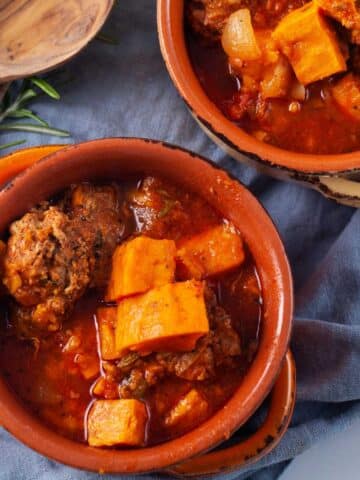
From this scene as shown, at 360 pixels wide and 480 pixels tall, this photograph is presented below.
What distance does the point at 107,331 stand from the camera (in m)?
2.39

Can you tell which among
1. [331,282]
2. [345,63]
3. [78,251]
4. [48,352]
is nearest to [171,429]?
[48,352]

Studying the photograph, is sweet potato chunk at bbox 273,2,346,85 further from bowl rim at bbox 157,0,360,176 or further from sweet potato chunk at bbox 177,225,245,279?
sweet potato chunk at bbox 177,225,245,279

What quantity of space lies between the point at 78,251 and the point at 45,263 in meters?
0.10

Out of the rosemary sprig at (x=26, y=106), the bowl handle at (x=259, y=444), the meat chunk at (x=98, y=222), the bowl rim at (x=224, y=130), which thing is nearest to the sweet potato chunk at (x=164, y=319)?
the meat chunk at (x=98, y=222)

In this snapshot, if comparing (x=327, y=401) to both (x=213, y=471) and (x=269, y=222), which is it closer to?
(x=213, y=471)

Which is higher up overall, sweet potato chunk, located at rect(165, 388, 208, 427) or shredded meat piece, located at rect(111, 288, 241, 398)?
shredded meat piece, located at rect(111, 288, 241, 398)

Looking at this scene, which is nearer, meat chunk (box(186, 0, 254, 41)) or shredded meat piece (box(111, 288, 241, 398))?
shredded meat piece (box(111, 288, 241, 398))

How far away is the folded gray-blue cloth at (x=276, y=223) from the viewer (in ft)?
9.20

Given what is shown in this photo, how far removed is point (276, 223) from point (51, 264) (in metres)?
0.92

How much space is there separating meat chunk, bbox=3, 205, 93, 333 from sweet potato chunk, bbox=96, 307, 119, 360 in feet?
0.33

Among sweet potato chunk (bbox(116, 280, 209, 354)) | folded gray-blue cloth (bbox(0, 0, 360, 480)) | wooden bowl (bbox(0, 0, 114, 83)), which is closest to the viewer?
sweet potato chunk (bbox(116, 280, 209, 354))

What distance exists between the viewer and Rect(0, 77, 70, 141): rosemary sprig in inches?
116

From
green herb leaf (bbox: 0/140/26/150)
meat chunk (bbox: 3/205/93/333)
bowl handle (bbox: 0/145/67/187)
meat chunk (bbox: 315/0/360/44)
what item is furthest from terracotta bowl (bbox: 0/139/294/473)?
meat chunk (bbox: 315/0/360/44)

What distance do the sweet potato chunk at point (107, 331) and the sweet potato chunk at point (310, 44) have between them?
3.11ft
